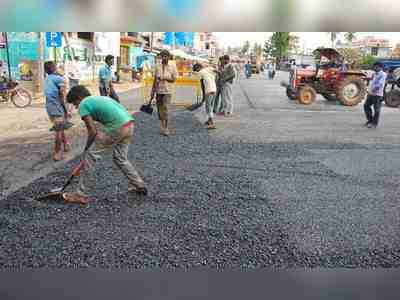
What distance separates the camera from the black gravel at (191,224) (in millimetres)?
3131

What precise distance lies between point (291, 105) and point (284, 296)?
12933 mm

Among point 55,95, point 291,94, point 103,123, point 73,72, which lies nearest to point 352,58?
point 291,94

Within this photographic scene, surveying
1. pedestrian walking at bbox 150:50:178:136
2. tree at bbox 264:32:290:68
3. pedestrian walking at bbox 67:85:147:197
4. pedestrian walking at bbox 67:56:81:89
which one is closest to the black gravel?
pedestrian walking at bbox 67:85:147:197

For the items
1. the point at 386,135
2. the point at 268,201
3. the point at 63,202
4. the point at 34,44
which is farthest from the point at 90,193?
the point at 34,44

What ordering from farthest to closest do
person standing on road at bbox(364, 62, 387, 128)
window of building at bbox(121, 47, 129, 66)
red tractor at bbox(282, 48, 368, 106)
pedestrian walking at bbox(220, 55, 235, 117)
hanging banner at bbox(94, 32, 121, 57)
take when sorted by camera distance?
window of building at bbox(121, 47, 129, 66), hanging banner at bbox(94, 32, 121, 57), red tractor at bbox(282, 48, 368, 106), pedestrian walking at bbox(220, 55, 235, 117), person standing on road at bbox(364, 62, 387, 128)

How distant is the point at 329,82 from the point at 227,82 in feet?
20.7

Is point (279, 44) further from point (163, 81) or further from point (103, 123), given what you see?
point (103, 123)

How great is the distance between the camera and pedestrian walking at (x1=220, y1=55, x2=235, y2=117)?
433 inches

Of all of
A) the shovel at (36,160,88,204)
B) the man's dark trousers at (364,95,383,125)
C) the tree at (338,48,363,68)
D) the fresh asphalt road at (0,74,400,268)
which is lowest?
the fresh asphalt road at (0,74,400,268)

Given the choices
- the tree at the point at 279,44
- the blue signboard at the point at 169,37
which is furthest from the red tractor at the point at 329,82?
the blue signboard at the point at 169,37

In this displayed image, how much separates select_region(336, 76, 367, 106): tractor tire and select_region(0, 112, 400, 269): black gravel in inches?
396

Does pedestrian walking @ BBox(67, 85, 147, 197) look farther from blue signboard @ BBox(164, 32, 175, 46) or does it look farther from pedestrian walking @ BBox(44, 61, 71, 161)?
pedestrian walking @ BBox(44, 61, 71, 161)

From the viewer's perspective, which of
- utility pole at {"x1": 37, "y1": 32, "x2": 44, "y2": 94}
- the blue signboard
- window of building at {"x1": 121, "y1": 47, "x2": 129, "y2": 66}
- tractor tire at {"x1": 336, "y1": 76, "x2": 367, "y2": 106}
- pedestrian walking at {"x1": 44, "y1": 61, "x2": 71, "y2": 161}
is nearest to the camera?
the blue signboard

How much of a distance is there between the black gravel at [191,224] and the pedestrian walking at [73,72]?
538 cm
